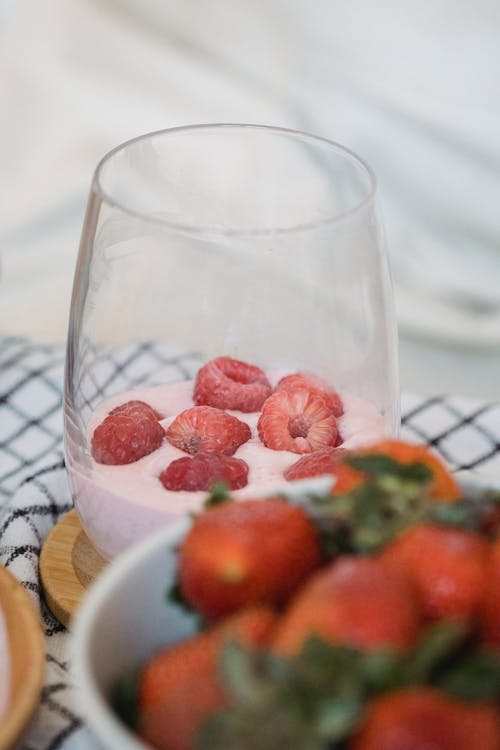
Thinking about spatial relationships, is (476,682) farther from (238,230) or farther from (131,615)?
(238,230)

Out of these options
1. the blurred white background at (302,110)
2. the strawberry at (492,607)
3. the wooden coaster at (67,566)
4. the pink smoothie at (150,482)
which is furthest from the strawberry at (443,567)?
Answer: the blurred white background at (302,110)

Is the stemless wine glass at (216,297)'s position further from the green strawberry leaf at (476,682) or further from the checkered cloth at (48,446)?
the green strawberry leaf at (476,682)

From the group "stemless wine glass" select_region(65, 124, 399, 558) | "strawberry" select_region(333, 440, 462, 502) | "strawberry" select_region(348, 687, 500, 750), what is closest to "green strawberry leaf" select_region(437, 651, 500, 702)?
"strawberry" select_region(348, 687, 500, 750)

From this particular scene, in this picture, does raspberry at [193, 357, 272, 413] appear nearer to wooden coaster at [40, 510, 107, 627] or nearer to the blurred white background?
wooden coaster at [40, 510, 107, 627]

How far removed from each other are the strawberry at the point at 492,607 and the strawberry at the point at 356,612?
0.03 meters

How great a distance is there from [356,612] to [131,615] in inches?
5.3

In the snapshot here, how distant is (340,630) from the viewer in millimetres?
425

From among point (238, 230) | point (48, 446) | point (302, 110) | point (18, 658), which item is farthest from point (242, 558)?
point (302, 110)

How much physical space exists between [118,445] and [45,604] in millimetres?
129

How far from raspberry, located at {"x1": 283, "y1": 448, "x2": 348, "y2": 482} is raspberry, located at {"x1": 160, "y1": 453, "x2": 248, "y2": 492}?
34mm

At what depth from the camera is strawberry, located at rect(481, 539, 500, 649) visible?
45 cm

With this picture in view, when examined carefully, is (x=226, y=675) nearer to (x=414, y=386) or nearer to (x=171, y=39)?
(x=414, y=386)

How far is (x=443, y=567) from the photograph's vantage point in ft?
1.49

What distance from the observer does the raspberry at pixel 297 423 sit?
0.81 meters
